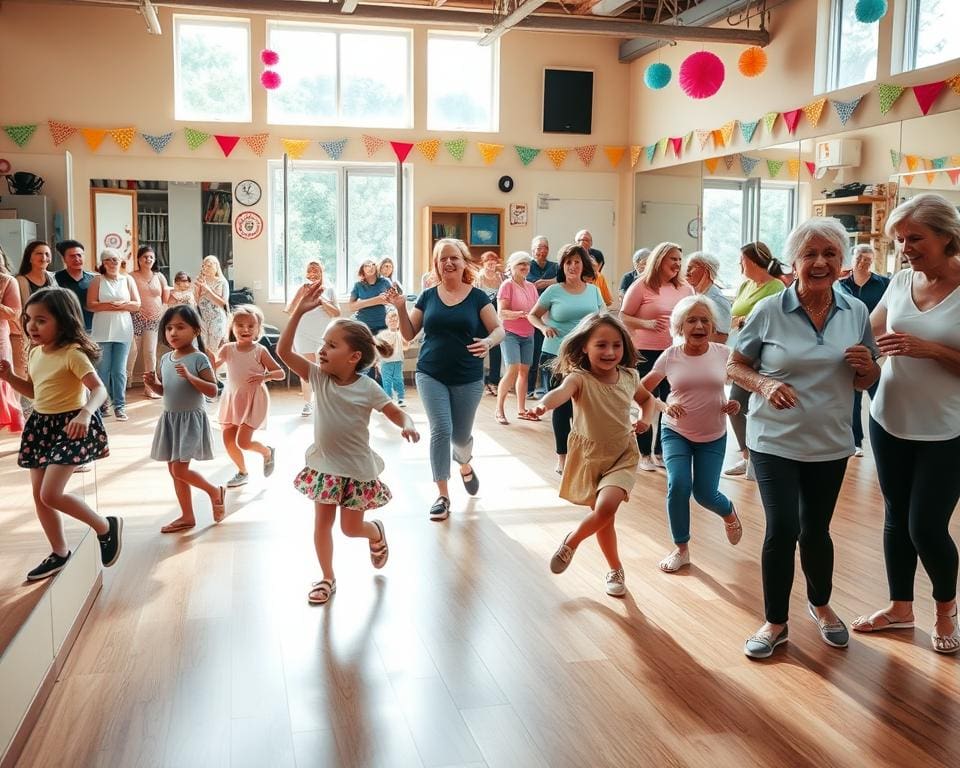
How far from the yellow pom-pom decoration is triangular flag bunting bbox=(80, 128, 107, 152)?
6.95m

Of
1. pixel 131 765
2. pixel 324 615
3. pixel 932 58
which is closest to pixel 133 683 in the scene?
pixel 131 765

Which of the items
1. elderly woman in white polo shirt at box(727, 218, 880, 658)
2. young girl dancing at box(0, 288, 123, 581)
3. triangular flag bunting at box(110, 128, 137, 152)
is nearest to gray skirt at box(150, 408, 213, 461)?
young girl dancing at box(0, 288, 123, 581)

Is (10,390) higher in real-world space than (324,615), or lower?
higher

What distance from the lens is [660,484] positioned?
6.01 meters

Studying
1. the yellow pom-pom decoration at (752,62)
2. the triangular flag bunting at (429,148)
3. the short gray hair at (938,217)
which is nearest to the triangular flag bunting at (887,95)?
the yellow pom-pom decoration at (752,62)

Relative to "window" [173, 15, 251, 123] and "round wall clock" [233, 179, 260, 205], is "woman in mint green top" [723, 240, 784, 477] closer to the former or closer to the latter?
"round wall clock" [233, 179, 260, 205]

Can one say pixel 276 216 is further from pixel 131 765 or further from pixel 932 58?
pixel 131 765

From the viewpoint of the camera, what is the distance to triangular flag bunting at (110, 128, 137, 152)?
11.1m

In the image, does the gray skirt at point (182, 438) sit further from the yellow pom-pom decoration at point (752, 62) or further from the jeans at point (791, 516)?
the yellow pom-pom decoration at point (752, 62)

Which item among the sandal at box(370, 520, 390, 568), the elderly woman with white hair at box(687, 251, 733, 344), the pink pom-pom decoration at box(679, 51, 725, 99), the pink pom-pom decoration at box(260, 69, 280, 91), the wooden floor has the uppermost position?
the pink pom-pom decoration at box(260, 69, 280, 91)

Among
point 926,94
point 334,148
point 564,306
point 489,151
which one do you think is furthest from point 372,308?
point 926,94

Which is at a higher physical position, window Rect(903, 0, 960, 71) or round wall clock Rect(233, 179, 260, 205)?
window Rect(903, 0, 960, 71)

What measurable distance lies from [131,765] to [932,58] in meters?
7.66

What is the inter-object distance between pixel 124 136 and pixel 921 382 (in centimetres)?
1000
